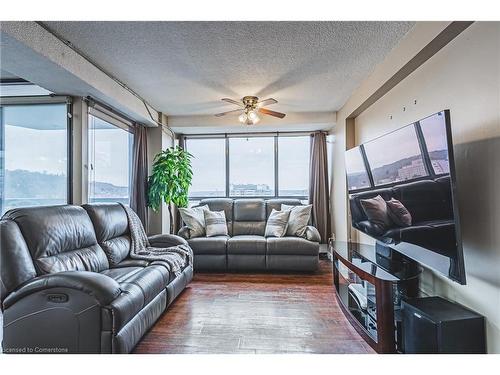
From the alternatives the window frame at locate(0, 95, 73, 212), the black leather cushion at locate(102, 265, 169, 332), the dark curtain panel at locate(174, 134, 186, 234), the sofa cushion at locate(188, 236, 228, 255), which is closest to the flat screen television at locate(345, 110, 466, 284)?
the black leather cushion at locate(102, 265, 169, 332)

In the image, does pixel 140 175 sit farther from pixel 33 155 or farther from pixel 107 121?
pixel 33 155

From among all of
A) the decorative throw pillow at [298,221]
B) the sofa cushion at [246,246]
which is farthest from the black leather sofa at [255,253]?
the decorative throw pillow at [298,221]

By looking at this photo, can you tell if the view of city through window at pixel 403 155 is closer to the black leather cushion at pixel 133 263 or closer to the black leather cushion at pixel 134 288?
the black leather cushion at pixel 134 288

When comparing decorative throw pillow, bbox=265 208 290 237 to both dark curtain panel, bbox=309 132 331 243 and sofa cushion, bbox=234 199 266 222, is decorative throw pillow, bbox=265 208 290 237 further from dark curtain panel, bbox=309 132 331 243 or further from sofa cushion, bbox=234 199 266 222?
dark curtain panel, bbox=309 132 331 243

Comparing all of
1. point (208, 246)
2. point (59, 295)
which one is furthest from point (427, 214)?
point (208, 246)

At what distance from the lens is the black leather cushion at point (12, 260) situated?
1.73 m

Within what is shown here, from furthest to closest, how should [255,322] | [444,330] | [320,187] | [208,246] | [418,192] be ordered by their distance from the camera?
[320,187] → [208,246] → [255,322] → [418,192] → [444,330]

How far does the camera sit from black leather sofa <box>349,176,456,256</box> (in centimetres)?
159

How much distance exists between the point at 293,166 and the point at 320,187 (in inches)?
25.5

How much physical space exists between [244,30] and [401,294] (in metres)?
2.34

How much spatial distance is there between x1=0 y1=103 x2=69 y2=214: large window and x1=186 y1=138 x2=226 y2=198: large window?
245 centimetres

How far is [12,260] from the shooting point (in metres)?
1.76

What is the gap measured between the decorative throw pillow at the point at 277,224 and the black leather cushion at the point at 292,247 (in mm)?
270
